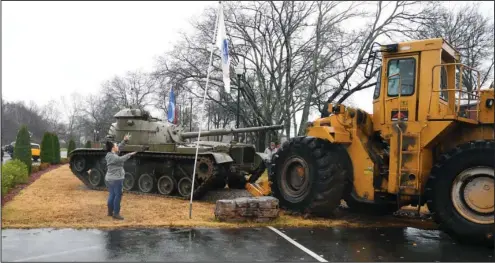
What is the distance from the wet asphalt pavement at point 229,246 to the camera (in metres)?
6.20

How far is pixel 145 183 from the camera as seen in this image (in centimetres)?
1391

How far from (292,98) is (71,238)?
20820 mm

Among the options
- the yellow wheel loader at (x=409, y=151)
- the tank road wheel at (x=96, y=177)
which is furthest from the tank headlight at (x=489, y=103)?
the tank road wheel at (x=96, y=177)

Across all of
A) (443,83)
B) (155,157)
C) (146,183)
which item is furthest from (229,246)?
(146,183)

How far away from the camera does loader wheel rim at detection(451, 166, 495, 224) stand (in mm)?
6926

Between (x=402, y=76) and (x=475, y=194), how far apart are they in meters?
2.51

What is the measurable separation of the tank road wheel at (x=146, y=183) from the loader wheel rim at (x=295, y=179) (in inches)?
207

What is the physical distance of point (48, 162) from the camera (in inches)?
1040

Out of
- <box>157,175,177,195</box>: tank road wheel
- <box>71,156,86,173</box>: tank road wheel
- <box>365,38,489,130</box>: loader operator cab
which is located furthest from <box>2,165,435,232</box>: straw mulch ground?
<box>71,156,86,173</box>: tank road wheel

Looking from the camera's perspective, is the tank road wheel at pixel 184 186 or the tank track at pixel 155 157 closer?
the tank track at pixel 155 157

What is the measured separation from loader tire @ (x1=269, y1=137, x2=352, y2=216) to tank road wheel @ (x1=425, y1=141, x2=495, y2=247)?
6.39 ft

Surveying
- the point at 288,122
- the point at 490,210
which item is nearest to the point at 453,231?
the point at 490,210

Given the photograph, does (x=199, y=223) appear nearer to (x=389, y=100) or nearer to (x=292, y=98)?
(x=389, y=100)

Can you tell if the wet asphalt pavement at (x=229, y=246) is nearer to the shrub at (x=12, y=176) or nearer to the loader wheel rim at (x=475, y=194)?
the loader wheel rim at (x=475, y=194)
